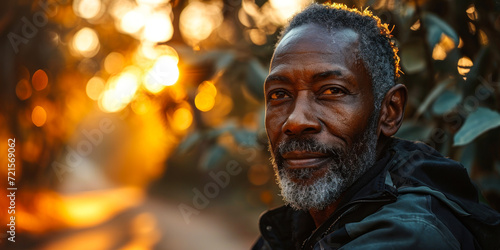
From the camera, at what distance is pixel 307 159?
4.14 ft

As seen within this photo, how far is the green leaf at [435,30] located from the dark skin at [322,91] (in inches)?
25.0

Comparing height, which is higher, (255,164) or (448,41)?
(448,41)

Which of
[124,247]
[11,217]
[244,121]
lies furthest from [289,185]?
[124,247]

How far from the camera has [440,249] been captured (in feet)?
3.07

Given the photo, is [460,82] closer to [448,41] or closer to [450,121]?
[450,121]

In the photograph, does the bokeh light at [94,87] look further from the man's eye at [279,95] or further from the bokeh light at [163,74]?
the man's eye at [279,95]

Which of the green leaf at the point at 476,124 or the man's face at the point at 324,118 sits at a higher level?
the man's face at the point at 324,118

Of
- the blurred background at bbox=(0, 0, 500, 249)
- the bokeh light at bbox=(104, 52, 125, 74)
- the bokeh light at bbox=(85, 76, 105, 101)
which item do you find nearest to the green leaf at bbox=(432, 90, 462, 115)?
the blurred background at bbox=(0, 0, 500, 249)

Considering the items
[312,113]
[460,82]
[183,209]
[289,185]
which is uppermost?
[312,113]

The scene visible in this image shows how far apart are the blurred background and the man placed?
13.2 inches

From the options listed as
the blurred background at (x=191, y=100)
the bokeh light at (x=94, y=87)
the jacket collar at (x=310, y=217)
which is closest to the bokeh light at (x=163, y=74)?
the blurred background at (x=191, y=100)

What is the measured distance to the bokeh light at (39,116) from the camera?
15.2ft

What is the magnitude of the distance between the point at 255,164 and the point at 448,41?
6.73 ft

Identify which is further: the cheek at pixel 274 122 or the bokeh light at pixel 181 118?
the bokeh light at pixel 181 118
